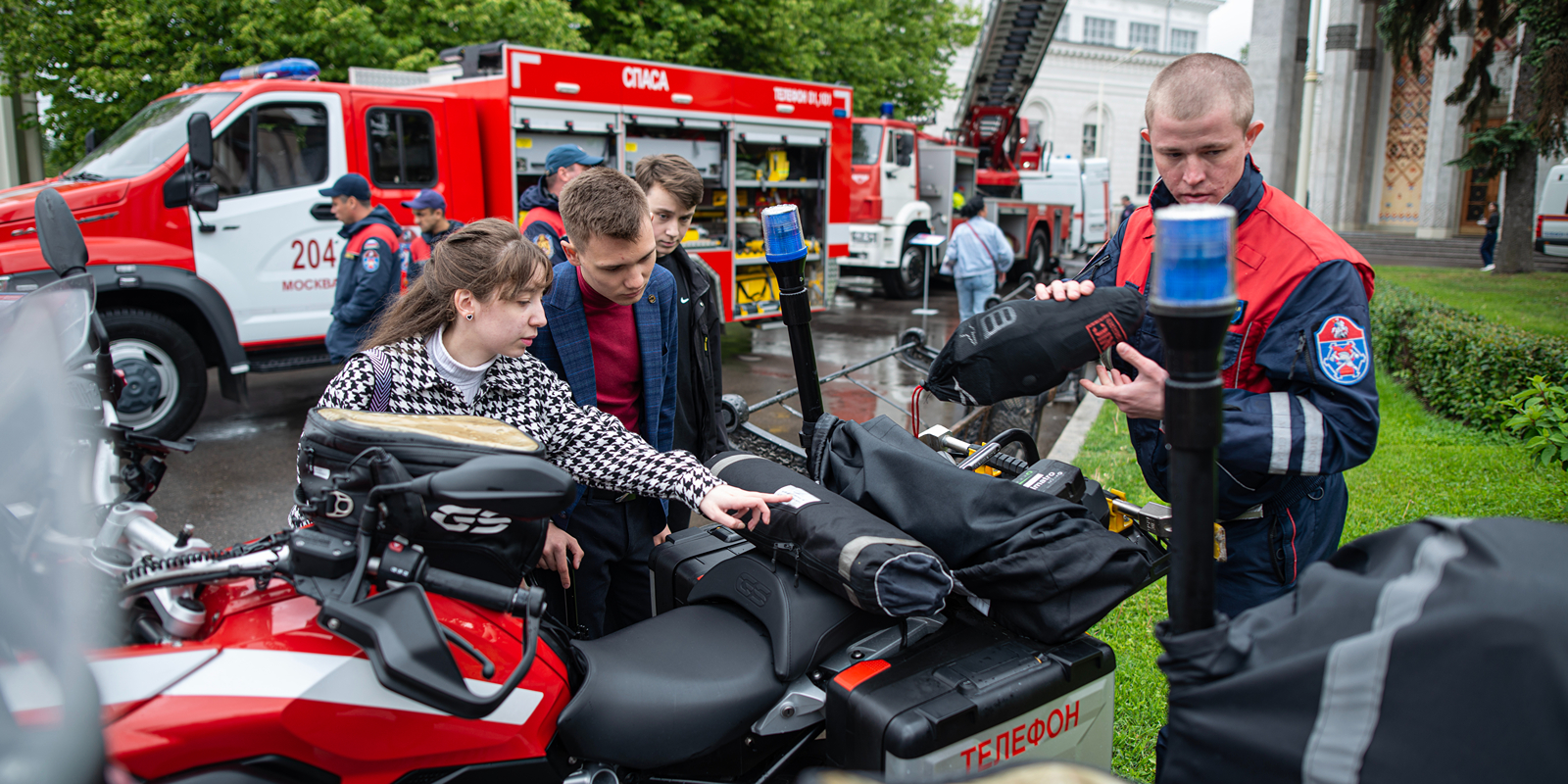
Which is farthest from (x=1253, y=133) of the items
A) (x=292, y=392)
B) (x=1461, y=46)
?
(x=1461, y=46)

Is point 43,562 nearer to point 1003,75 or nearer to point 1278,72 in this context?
point 1278,72

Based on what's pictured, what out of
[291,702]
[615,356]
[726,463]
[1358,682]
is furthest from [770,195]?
[1358,682]

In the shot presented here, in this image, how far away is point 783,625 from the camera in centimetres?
195

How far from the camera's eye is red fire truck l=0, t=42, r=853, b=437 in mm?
6465

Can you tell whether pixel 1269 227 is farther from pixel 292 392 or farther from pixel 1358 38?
pixel 1358 38

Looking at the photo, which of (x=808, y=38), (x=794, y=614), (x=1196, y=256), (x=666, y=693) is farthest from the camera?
(x=808, y=38)

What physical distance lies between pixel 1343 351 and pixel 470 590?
171 centimetres

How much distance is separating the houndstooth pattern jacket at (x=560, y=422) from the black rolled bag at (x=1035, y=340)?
0.63 m

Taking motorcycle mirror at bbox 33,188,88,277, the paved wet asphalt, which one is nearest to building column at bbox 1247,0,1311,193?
the paved wet asphalt

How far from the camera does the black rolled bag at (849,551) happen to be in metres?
1.83

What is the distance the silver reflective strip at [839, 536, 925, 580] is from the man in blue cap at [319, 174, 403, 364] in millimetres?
4899

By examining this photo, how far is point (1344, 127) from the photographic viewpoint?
24953 mm

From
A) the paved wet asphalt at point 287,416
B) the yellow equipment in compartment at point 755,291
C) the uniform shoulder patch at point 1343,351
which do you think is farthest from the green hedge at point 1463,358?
the yellow equipment in compartment at point 755,291

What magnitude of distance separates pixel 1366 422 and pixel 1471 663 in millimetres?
931
